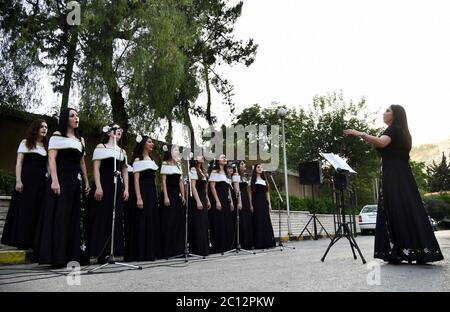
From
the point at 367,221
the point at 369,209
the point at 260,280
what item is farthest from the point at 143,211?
the point at 369,209

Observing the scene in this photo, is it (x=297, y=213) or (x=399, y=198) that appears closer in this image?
(x=399, y=198)

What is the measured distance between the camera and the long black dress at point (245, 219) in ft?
31.9

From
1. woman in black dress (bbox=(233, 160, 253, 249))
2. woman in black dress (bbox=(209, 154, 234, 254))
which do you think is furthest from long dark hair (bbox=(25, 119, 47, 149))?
woman in black dress (bbox=(233, 160, 253, 249))

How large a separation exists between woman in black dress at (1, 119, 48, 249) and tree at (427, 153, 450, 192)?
70.6 meters

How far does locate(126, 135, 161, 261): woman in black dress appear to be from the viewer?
6.87m

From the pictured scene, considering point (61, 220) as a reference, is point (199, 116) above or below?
above

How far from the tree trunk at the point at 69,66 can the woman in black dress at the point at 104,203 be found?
551 cm

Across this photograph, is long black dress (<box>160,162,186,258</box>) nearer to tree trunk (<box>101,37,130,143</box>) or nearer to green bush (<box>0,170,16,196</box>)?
green bush (<box>0,170,16,196</box>)

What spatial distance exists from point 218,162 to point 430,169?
74.4 metres

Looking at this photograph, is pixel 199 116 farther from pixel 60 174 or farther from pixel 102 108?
pixel 60 174

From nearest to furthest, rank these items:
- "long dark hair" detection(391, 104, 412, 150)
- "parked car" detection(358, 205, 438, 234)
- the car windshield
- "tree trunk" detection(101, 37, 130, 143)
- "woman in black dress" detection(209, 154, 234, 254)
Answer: "long dark hair" detection(391, 104, 412, 150)
"woman in black dress" detection(209, 154, 234, 254)
"tree trunk" detection(101, 37, 130, 143)
"parked car" detection(358, 205, 438, 234)
the car windshield

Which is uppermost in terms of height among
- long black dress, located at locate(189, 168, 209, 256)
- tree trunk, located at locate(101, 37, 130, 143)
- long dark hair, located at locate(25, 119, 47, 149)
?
tree trunk, located at locate(101, 37, 130, 143)
